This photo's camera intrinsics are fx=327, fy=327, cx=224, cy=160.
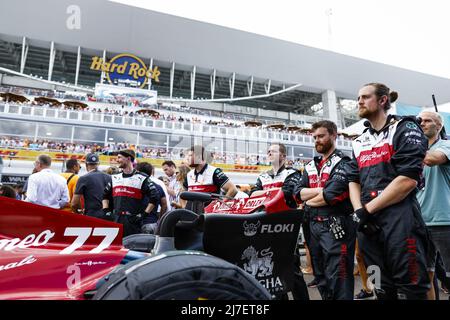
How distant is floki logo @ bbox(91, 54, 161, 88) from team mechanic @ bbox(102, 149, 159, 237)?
29.7 metres

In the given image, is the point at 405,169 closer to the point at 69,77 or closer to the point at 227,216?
the point at 227,216

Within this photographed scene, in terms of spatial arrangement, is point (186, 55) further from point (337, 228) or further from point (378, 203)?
point (378, 203)

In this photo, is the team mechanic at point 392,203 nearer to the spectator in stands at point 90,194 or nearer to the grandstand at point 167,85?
the spectator in stands at point 90,194

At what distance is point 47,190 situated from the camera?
4246 millimetres

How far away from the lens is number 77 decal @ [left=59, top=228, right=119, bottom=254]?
1402 millimetres

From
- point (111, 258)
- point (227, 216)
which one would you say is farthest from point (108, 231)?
point (227, 216)

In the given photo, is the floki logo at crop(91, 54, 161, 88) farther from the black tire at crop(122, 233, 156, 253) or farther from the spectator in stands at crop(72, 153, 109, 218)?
the black tire at crop(122, 233, 156, 253)

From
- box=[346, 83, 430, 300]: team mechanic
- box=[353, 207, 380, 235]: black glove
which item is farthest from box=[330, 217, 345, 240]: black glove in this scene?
box=[353, 207, 380, 235]: black glove

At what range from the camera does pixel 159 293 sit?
0.95 meters

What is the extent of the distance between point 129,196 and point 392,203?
3044 millimetres

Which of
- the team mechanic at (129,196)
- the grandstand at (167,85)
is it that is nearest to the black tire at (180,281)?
the team mechanic at (129,196)

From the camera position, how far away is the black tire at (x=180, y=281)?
3.16ft

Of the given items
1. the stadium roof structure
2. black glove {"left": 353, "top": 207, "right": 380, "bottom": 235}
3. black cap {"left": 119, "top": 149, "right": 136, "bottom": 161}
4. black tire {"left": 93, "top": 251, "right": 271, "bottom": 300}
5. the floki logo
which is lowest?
black tire {"left": 93, "top": 251, "right": 271, "bottom": 300}

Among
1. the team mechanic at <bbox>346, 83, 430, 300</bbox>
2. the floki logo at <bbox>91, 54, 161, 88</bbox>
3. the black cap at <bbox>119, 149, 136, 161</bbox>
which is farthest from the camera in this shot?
the floki logo at <bbox>91, 54, 161, 88</bbox>
